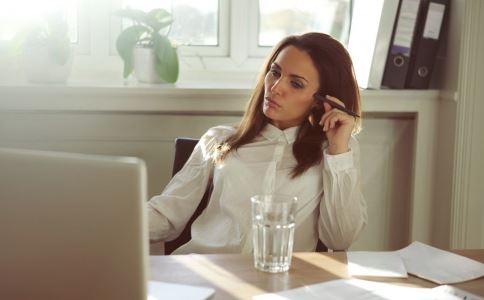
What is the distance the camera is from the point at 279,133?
6.81 feet

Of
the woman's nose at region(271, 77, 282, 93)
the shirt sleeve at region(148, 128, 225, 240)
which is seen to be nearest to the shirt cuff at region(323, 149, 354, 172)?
the woman's nose at region(271, 77, 282, 93)

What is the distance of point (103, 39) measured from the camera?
8.89ft

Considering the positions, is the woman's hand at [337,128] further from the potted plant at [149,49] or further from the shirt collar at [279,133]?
the potted plant at [149,49]

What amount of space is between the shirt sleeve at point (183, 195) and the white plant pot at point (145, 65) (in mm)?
470

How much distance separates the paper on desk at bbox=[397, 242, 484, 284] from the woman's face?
0.54 m

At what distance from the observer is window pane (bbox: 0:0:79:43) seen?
2443 mm

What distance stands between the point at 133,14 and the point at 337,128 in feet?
2.78

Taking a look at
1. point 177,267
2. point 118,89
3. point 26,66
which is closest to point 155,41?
point 118,89

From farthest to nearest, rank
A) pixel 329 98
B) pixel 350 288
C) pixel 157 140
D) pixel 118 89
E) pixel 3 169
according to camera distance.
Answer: pixel 157 140 < pixel 118 89 < pixel 329 98 < pixel 350 288 < pixel 3 169

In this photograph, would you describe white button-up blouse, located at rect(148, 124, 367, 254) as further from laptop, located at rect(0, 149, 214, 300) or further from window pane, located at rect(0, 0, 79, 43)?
laptop, located at rect(0, 149, 214, 300)

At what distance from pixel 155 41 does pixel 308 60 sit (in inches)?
25.0

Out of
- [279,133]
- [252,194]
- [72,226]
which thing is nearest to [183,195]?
[252,194]

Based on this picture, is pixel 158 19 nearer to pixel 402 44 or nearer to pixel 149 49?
pixel 149 49

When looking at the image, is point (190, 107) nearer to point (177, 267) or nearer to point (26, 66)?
point (26, 66)
